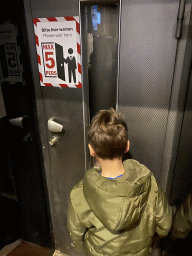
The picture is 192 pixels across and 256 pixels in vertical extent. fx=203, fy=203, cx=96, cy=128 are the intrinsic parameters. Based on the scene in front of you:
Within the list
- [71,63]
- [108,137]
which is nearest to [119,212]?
[108,137]

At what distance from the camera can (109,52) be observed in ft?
4.00

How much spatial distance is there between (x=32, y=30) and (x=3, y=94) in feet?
1.51

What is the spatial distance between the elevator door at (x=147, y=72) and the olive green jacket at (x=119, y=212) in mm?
259

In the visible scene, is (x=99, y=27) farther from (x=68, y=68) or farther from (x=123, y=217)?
(x=123, y=217)

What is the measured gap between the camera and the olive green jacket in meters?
0.90

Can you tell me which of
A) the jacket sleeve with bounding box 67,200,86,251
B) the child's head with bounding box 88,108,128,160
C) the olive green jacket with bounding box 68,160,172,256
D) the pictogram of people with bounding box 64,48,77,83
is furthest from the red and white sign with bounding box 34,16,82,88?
the jacket sleeve with bounding box 67,200,86,251

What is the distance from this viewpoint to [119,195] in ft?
2.92

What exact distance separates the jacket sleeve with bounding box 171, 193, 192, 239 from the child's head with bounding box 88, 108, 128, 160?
506 mm

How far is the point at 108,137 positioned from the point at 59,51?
0.63 meters

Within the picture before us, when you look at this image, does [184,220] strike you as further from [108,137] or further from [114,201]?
[108,137]

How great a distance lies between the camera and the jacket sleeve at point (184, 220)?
44.5 inches

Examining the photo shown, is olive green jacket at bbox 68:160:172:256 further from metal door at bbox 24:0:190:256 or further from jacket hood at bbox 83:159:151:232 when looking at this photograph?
metal door at bbox 24:0:190:256

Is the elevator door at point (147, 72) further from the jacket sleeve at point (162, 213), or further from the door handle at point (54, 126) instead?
the door handle at point (54, 126)

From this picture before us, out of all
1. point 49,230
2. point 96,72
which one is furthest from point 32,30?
point 49,230
